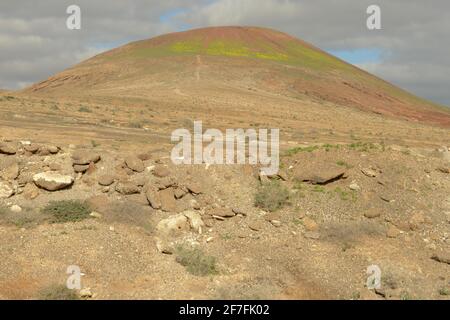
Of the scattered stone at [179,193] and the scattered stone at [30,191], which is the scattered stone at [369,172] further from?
the scattered stone at [30,191]

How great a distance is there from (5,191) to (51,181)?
3.21ft

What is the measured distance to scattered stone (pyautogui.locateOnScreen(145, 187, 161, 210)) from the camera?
1090 centimetres

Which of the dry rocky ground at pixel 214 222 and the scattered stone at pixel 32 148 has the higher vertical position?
the scattered stone at pixel 32 148

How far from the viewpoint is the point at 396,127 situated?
98.8 feet

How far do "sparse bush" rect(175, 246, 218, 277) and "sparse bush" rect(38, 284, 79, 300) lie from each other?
203 centimetres

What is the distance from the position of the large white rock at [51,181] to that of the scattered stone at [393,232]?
23.3 ft

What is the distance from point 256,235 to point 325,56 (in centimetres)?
5638

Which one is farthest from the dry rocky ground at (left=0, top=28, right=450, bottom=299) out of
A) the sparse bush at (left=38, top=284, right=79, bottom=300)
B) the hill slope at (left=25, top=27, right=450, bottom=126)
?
the hill slope at (left=25, top=27, right=450, bottom=126)

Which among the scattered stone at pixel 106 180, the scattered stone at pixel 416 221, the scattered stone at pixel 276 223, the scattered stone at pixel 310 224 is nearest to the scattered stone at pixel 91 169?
the scattered stone at pixel 106 180

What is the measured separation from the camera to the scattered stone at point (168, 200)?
35.8ft

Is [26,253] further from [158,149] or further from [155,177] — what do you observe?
[158,149]

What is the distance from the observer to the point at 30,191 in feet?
36.0

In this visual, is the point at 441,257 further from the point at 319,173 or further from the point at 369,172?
the point at 319,173

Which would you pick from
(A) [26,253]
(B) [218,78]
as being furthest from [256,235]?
(B) [218,78]
